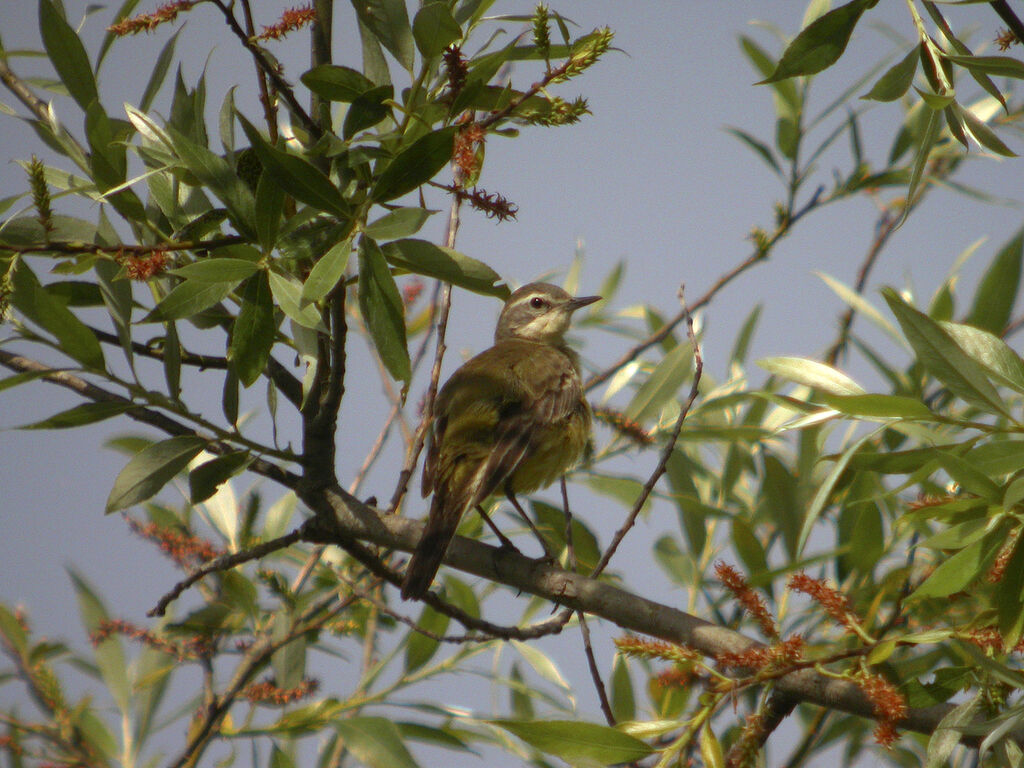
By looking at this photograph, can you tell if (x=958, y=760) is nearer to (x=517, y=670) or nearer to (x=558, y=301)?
(x=517, y=670)

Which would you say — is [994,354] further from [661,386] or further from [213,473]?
[213,473]

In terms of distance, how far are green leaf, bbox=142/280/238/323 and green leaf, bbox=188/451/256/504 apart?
476 mm

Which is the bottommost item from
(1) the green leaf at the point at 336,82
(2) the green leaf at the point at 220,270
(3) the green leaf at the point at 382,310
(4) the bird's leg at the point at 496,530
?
(4) the bird's leg at the point at 496,530

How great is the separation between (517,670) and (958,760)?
1.64 m

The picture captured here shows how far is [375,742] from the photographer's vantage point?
2.78m

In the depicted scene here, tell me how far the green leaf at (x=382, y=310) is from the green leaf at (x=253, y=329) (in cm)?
21

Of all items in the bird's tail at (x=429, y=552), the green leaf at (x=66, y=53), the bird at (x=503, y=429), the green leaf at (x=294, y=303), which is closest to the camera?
the green leaf at (x=294, y=303)

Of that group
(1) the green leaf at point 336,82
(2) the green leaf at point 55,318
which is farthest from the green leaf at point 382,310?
(2) the green leaf at point 55,318

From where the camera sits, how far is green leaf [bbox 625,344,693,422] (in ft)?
11.1

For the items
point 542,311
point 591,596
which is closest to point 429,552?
point 591,596

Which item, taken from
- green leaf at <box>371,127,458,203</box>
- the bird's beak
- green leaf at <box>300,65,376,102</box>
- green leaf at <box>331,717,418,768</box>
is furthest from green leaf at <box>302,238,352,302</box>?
the bird's beak

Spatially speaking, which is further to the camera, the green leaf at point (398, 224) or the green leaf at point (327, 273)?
the green leaf at point (398, 224)

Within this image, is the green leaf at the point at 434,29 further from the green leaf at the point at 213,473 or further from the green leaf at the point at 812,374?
the green leaf at the point at 213,473

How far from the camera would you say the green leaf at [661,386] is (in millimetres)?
3398
